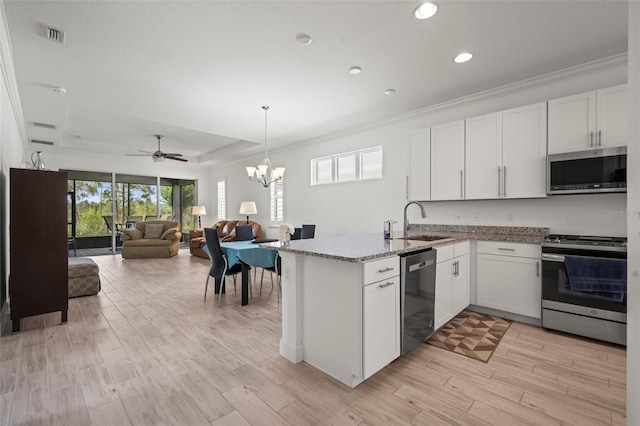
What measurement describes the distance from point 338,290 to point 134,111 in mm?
4288

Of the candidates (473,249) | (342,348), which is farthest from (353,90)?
(342,348)

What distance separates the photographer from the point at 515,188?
327 cm

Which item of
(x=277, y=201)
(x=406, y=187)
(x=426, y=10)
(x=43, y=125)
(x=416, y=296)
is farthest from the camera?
(x=277, y=201)

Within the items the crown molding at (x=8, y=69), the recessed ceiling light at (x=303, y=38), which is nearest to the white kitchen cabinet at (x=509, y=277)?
the recessed ceiling light at (x=303, y=38)

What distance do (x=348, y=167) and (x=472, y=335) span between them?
137 inches

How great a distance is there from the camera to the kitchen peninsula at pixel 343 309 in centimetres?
192

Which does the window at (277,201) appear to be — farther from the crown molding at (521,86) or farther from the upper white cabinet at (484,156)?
the upper white cabinet at (484,156)

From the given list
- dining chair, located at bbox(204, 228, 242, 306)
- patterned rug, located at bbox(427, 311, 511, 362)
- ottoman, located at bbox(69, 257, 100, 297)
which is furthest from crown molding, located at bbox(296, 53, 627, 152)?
ottoman, located at bbox(69, 257, 100, 297)

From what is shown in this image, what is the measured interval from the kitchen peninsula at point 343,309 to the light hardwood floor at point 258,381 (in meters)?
0.13

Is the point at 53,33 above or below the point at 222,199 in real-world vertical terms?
above

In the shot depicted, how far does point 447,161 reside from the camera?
3.77 m

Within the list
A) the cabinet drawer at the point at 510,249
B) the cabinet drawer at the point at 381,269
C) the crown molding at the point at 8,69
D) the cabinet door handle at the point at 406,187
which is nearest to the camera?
the cabinet drawer at the point at 381,269

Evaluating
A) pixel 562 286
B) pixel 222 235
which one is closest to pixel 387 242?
pixel 562 286

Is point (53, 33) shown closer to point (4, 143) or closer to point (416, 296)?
point (4, 143)
